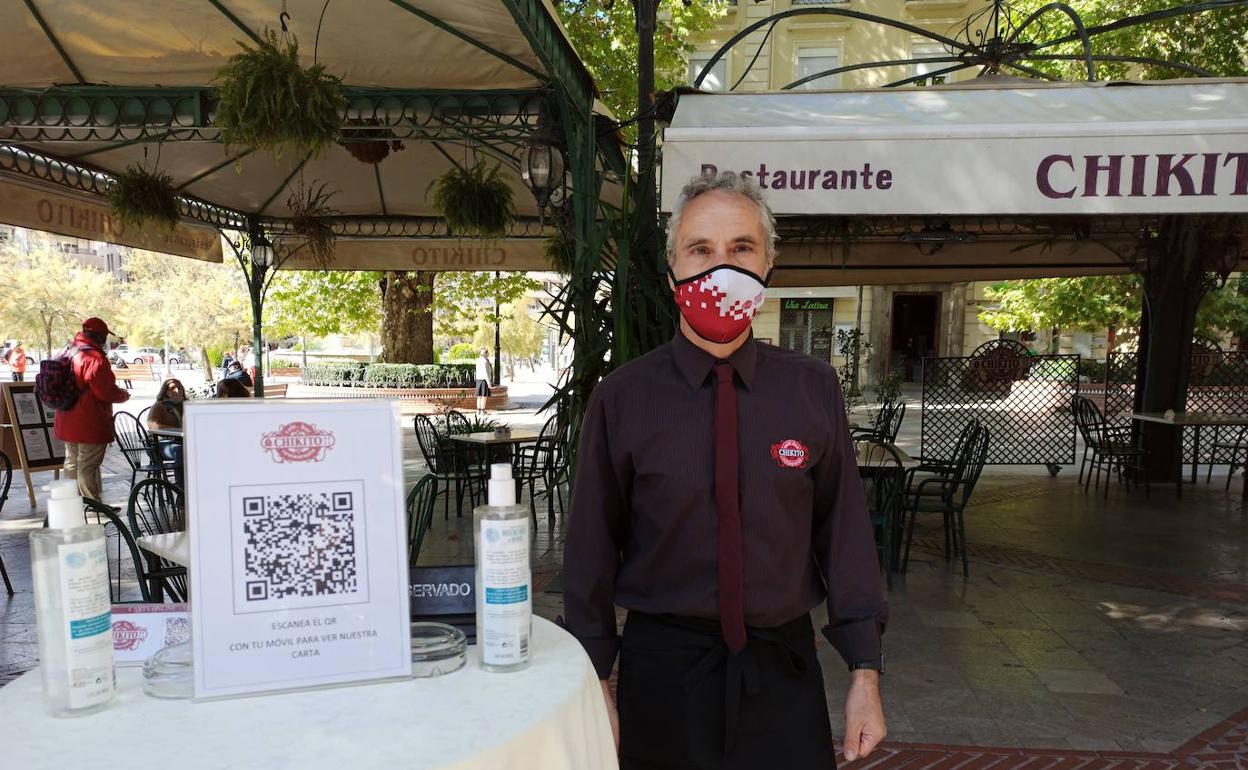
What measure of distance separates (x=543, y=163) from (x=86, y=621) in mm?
4203

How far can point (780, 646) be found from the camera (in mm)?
1562

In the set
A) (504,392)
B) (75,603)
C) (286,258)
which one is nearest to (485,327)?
(504,392)

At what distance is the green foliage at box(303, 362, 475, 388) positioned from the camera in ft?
59.7

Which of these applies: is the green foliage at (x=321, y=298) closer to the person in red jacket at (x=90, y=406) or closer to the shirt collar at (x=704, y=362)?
the person in red jacket at (x=90, y=406)

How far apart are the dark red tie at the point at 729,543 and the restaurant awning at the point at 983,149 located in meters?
1.77

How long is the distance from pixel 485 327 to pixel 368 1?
25.3m

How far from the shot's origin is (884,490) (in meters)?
6.14

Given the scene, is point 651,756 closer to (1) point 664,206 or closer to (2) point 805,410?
(2) point 805,410

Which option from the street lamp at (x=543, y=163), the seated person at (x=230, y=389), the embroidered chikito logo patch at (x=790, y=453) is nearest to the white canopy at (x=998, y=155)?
the street lamp at (x=543, y=163)

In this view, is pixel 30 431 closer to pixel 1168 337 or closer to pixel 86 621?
pixel 86 621

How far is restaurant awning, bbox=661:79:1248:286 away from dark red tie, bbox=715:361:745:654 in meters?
1.77

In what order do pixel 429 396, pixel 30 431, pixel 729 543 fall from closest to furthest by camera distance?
1. pixel 729 543
2. pixel 30 431
3. pixel 429 396

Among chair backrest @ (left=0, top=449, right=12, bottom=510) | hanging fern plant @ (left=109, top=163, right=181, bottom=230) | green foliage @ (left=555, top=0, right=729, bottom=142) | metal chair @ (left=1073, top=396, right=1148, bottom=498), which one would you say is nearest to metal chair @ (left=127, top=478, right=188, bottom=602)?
chair backrest @ (left=0, top=449, right=12, bottom=510)

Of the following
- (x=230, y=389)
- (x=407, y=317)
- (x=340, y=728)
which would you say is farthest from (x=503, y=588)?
(x=407, y=317)
